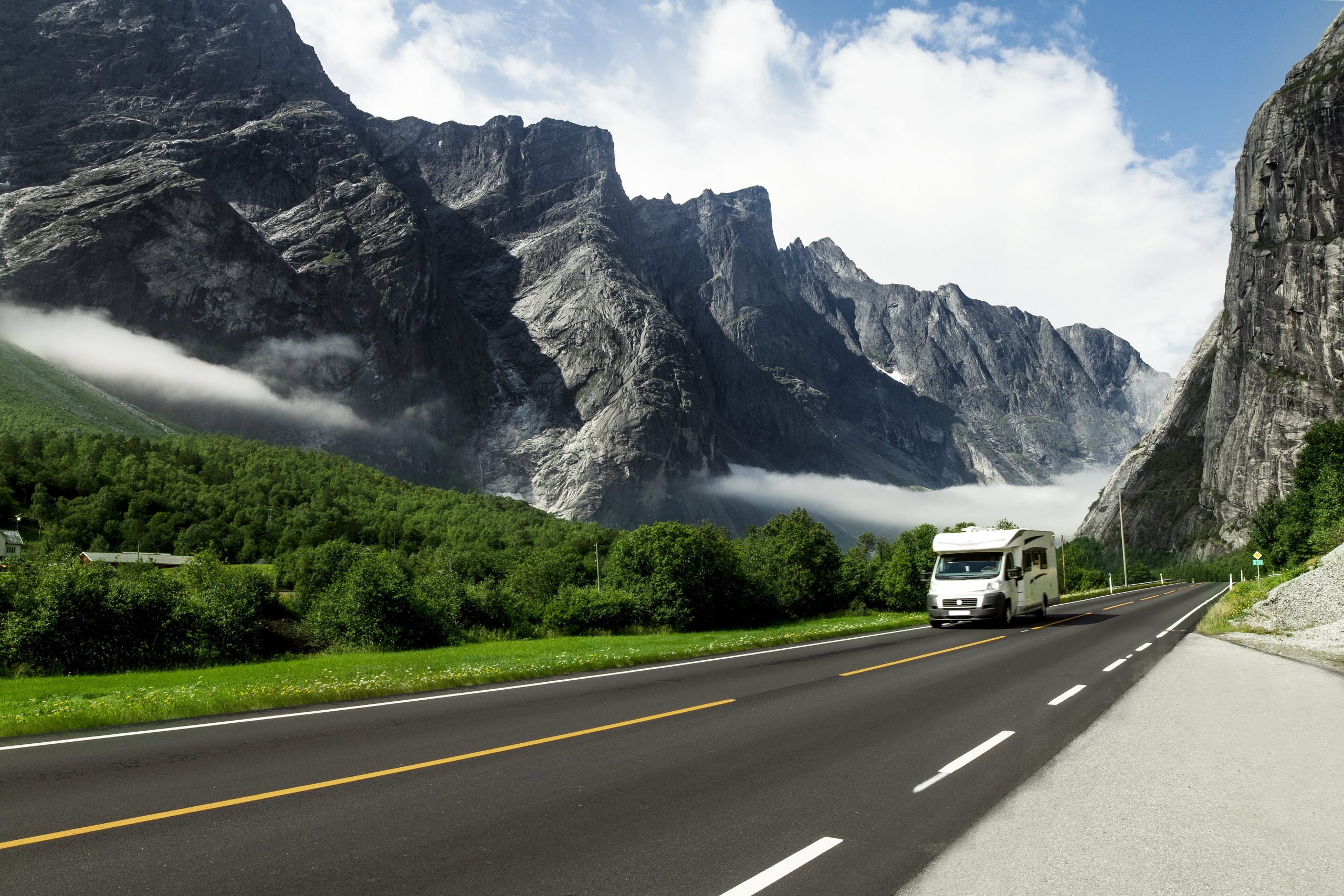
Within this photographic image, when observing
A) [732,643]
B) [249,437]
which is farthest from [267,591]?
[249,437]

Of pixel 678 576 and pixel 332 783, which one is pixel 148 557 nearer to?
pixel 678 576

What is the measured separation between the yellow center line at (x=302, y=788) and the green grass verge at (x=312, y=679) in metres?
5.60

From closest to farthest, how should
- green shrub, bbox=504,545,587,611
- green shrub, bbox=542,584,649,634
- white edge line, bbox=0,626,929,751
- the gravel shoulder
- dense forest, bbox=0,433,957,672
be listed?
white edge line, bbox=0,626,929,751
the gravel shoulder
dense forest, bbox=0,433,957,672
green shrub, bbox=542,584,649,634
green shrub, bbox=504,545,587,611

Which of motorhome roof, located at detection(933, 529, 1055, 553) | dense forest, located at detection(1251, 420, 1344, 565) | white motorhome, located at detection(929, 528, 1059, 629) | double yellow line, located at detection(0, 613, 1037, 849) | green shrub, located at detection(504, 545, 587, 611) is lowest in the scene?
green shrub, located at detection(504, 545, 587, 611)

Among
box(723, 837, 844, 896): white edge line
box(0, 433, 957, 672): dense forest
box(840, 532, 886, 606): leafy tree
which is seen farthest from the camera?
box(840, 532, 886, 606): leafy tree

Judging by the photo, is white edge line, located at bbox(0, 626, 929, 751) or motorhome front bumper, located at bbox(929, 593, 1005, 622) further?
motorhome front bumper, located at bbox(929, 593, 1005, 622)

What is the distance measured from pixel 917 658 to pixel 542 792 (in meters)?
13.7

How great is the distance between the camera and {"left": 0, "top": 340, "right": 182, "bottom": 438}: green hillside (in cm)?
14162

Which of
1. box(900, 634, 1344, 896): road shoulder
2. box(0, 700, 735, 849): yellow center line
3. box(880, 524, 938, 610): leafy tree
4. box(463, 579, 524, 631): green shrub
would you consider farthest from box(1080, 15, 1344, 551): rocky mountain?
box(0, 700, 735, 849): yellow center line

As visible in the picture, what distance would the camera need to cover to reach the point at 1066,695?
13070 mm

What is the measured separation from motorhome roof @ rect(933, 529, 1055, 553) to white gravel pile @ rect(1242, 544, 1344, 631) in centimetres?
720

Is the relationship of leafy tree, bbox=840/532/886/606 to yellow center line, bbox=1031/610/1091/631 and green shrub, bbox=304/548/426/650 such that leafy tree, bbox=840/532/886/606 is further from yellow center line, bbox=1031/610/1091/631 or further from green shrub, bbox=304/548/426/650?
green shrub, bbox=304/548/426/650

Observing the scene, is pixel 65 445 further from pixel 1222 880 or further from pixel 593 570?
pixel 1222 880

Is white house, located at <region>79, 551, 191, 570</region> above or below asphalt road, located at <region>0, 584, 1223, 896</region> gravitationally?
below
